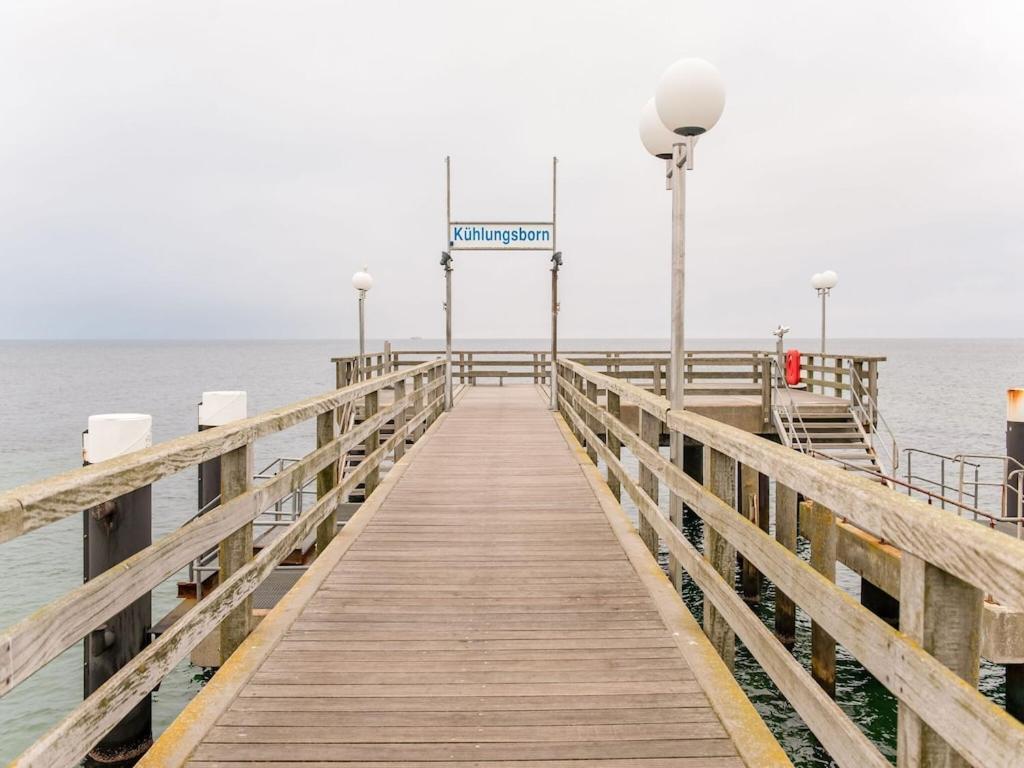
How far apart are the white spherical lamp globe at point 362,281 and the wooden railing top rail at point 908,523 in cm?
1351

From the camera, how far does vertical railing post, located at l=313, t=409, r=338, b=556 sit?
4750mm

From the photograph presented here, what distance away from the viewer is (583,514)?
612cm

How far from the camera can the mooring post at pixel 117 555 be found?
208 inches

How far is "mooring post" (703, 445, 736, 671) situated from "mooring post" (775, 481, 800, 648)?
347cm

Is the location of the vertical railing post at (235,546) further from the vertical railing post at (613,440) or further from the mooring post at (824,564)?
the mooring post at (824,564)

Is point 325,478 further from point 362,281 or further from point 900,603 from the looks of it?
point 362,281

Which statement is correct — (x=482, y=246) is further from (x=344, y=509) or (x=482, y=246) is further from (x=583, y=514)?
(x=583, y=514)

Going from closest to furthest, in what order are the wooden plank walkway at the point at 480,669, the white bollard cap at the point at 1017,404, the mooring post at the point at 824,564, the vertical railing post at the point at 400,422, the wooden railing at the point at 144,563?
the wooden railing at the point at 144,563 < the wooden plank walkway at the point at 480,669 < the mooring post at the point at 824,564 < the vertical railing post at the point at 400,422 < the white bollard cap at the point at 1017,404

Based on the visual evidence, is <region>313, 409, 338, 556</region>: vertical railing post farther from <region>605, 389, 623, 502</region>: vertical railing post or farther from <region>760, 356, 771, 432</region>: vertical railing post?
<region>760, 356, 771, 432</region>: vertical railing post

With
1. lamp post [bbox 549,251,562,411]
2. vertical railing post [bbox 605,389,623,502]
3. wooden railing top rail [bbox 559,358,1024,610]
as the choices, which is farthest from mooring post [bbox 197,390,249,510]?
wooden railing top rail [bbox 559,358,1024,610]

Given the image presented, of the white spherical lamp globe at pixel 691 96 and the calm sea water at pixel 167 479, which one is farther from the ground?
the white spherical lamp globe at pixel 691 96

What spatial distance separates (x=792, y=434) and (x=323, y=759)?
11669 millimetres

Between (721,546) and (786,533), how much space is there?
412 centimetres

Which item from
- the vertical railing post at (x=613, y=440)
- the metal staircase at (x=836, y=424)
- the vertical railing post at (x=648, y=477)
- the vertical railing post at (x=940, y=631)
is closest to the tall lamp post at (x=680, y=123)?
the vertical railing post at (x=648, y=477)
